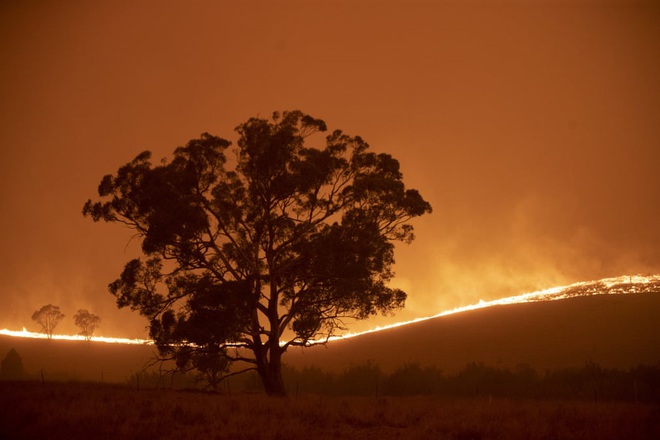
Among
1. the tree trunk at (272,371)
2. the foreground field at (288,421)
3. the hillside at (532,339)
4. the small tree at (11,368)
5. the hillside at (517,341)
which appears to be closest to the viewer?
the foreground field at (288,421)

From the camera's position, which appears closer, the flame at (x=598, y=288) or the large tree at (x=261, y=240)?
the large tree at (x=261, y=240)

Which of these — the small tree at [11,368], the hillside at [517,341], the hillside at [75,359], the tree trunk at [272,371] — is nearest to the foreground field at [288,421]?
the tree trunk at [272,371]

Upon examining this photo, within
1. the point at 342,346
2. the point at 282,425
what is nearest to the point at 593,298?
the point at 342,346

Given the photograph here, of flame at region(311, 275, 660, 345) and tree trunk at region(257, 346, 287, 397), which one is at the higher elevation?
flame at region(311, 275, 660, 345)

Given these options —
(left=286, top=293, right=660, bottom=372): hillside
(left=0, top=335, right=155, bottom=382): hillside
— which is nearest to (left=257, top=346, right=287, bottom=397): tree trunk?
(left=286, top=293, right=660, bottom=372): hillside

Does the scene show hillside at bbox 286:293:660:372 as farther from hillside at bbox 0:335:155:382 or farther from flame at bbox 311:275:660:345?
hillside at bbox 0:335:155:382

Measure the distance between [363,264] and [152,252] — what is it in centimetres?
1139

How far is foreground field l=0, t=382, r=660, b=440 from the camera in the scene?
1597cm

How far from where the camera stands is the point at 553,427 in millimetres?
16734

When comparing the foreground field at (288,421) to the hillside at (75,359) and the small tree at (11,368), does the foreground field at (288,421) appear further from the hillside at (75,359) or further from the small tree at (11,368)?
the small tree at (11,368)

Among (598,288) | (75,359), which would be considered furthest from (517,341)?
(75,359)

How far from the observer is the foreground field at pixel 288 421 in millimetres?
15969

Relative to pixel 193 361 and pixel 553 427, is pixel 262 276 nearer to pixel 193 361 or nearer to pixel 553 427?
pixel 193 361

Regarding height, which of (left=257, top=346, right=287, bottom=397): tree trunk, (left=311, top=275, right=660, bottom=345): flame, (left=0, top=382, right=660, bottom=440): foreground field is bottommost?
(left=0, top=382, right=660, bottom=440): foreground field
